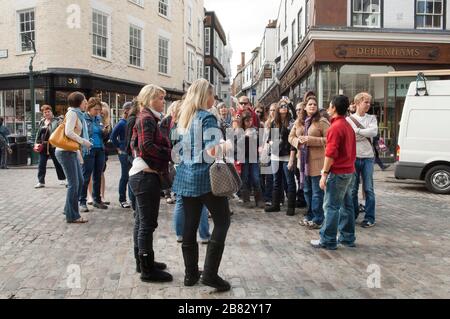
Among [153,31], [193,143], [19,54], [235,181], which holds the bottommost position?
[235,181]

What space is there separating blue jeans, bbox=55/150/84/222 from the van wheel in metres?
7.74

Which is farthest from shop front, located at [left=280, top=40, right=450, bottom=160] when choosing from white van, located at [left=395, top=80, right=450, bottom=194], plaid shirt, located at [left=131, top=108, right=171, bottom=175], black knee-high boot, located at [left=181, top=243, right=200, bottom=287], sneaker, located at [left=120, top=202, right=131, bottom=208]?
black knee-high boot, located at [left=181, top=243, right=200, bottom=287]

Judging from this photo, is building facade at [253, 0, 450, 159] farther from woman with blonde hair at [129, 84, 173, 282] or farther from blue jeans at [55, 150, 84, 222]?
woman with blonde hair at [129, 84, 173, 282]

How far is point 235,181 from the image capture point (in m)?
3.82

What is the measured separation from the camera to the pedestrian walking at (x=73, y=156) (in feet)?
20.9

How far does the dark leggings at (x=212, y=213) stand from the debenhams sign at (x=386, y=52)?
14735 millimetres

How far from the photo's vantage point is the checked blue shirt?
3785mm

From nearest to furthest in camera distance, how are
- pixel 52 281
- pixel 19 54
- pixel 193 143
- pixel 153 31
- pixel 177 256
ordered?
pixel 193 143
pixel 52 281
pixel 177 256
pixel 19 54
pixel 153 31

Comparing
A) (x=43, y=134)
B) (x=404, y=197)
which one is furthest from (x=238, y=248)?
(x=43, y=134)

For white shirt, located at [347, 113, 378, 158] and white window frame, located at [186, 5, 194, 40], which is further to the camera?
white window frame, located at [186, 5, 194, 40]

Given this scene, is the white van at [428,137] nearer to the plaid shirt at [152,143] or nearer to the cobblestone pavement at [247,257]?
the cobblestone pavement at [247,257]

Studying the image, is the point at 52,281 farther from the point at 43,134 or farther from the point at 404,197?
the point at 404,197

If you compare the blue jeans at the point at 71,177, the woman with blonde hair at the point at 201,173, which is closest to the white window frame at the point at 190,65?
the blue jeans at the point at 71,177
